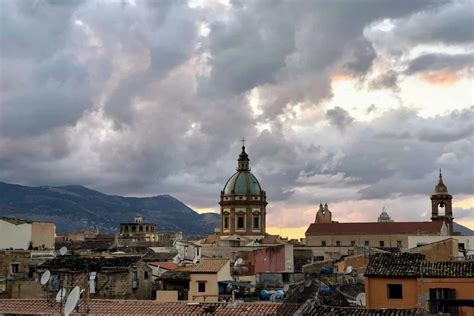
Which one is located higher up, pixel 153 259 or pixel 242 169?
pixel 242 169

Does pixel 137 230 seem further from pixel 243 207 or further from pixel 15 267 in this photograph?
pixel 15 267

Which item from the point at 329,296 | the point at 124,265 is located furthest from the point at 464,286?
the point at 124,265

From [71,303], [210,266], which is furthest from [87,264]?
[71,303]

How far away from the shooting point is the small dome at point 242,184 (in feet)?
377

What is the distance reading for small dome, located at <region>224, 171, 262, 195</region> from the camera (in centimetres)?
11488

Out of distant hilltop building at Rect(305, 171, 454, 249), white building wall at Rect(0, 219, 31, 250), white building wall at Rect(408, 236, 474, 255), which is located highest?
distant hilltop building at Rect(305, 171, 454, 249)

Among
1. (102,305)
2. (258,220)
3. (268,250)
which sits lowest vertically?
(102,305)

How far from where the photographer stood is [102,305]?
3809 cm

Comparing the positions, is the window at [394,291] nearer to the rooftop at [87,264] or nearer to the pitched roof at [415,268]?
the pitched roof at [415,268]

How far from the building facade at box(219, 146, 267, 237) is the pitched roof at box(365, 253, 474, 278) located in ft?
244

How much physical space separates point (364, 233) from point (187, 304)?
260ft

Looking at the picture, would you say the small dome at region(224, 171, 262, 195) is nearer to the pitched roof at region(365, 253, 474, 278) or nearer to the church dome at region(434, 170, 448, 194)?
the church dome at region(434, 170, 448, 194)

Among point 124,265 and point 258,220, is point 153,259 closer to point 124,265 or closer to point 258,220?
point 124,265

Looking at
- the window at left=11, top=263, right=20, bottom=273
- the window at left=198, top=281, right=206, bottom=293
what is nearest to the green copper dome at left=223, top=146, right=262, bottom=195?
the window at left=11, top=263, right=20, bottom=273
